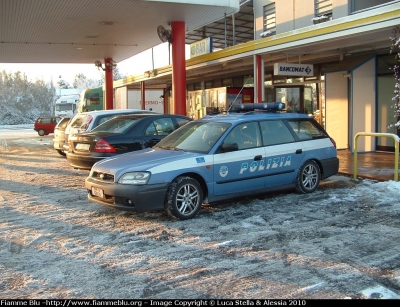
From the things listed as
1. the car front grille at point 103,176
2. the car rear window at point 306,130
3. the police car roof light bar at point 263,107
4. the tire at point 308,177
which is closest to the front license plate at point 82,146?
the car front grille at point 103,176

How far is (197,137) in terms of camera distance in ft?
24.7

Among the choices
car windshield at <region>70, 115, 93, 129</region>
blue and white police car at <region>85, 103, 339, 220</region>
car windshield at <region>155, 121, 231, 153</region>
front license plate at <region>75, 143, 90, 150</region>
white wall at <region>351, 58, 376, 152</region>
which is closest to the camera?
blue and white police car at <region>85, 103, 339, 220</region>

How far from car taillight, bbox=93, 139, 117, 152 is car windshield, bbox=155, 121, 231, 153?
1.80m

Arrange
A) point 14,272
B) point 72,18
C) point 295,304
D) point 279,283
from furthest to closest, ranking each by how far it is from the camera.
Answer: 1. point 72,18
2. point 14,272
3. point 279,283
4. point 295,304

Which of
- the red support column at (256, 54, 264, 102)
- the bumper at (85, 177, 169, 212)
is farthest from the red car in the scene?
the bumper at (85, 177, 169, 212)

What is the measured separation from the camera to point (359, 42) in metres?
12.3

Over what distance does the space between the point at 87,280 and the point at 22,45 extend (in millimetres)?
20984

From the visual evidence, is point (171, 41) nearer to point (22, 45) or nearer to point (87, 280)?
point (22, 45)

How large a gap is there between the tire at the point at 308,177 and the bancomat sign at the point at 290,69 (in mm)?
5293

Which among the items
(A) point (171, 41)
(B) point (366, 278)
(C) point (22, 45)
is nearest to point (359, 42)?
(A) point (171, 41)

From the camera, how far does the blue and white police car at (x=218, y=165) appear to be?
6391 mm

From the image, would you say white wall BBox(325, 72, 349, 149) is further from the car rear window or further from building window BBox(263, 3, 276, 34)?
the car rear window

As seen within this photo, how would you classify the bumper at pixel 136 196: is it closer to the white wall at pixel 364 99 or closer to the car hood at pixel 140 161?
the car hood at pixel 140 161

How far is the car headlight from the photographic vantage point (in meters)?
6.32
